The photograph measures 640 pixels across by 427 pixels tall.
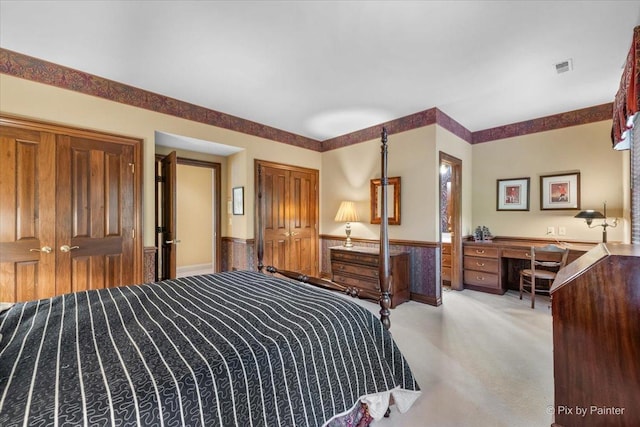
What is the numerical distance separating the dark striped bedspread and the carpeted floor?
42cm

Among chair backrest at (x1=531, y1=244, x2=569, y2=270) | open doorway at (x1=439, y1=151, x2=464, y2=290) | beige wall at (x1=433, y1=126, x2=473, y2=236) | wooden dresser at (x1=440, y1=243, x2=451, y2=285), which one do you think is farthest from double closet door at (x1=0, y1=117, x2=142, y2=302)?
chair backrest at (x1=531, y1=244, x2=569, y2=270)

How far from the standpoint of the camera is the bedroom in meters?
2.74

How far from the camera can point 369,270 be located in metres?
3.81

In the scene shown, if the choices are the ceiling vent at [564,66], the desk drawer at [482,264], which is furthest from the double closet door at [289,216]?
the ceiling vent at [564,66]

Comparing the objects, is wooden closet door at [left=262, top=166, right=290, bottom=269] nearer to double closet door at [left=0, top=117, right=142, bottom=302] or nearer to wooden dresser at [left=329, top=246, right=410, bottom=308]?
wooden dresser at [left=329, top=246, right=410, bottom=308]

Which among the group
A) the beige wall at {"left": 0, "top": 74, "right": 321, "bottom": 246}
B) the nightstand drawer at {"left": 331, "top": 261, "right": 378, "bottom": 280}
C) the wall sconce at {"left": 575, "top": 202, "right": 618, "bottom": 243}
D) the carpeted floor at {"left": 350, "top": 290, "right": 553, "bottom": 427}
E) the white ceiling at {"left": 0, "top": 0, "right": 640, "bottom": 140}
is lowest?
the carpeted floor at {"left": 350, "top": 290, "right": 553, "bottom": 427}

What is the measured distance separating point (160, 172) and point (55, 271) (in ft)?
4.95

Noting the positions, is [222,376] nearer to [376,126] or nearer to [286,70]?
[286,70]

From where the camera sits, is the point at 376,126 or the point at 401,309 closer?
the point at 401,309

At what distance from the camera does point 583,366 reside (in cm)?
145

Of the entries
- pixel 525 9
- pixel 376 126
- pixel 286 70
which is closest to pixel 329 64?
pixel 286 70

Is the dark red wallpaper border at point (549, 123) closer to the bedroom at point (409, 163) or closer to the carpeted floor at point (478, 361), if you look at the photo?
the bedroom at point (409, 163)

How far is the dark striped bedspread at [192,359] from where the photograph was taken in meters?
0.81

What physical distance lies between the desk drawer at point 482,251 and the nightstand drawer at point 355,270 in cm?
170
